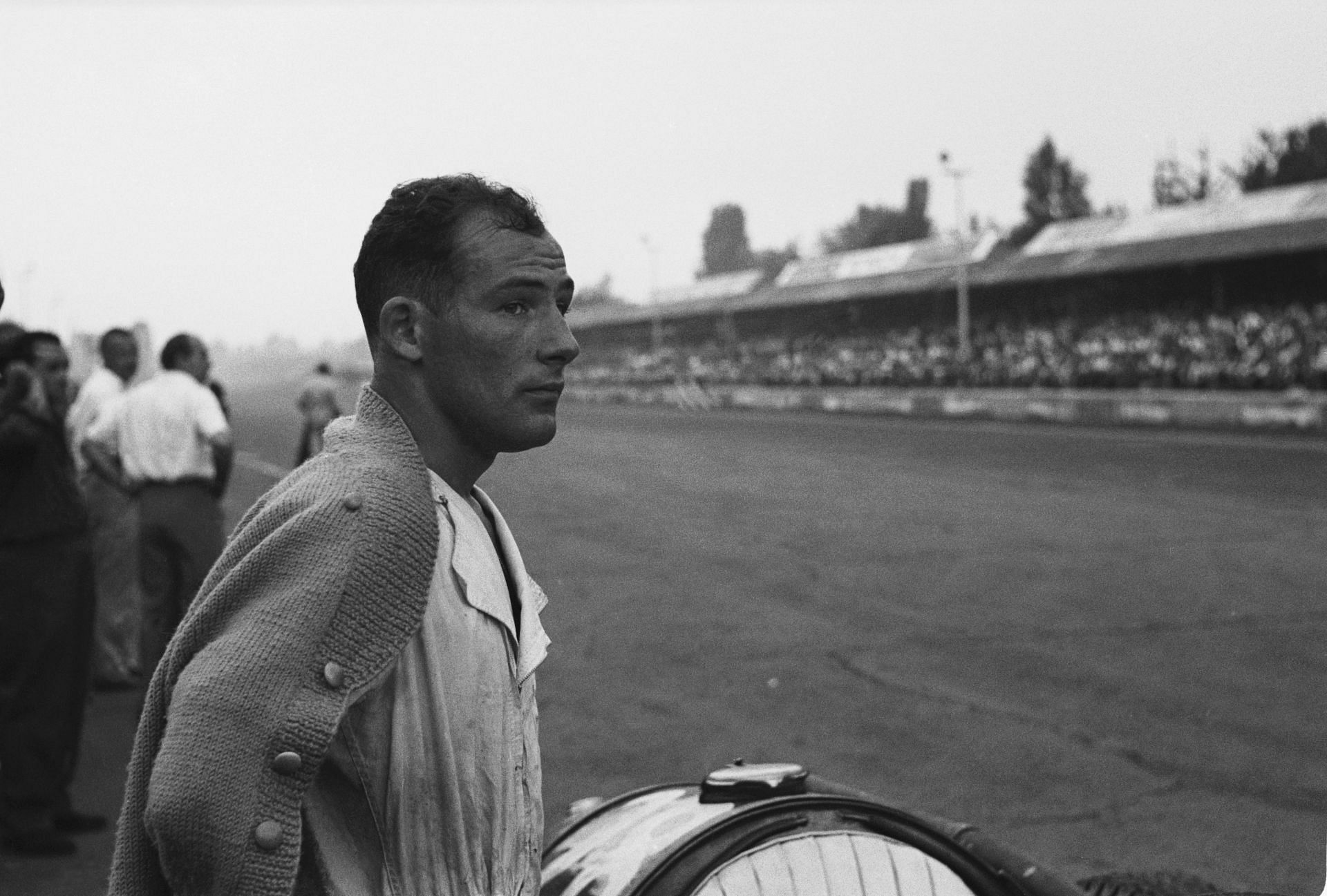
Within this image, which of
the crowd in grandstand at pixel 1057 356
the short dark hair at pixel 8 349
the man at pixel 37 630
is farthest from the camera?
the crowd in grandstand at pixel 1057 356

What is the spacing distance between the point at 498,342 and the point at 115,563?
22.2ft

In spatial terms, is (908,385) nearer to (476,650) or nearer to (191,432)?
(191,432)

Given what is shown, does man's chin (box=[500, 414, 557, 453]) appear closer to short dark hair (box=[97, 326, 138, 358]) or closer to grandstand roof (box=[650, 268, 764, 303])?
short dark hair (box=[97, 326, 138, 358])

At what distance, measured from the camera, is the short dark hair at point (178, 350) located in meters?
6.57

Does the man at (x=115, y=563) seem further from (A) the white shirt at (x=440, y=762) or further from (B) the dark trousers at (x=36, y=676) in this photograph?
(A) the white shirt at (x=440, y=762)

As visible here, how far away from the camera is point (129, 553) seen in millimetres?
7789

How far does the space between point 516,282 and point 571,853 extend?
1.29 metres

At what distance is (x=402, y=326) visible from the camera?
157cm

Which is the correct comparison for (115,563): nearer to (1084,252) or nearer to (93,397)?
(93,397)

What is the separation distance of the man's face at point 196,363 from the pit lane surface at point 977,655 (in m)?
1.61

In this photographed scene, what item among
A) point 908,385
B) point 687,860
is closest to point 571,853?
point 687,860

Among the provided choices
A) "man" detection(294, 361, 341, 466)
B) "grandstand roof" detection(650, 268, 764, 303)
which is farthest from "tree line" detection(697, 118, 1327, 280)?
"man" detection(294, 361, 341, 466)

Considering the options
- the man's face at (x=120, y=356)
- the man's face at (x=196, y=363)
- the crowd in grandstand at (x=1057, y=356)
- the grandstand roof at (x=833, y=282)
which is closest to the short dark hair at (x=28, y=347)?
the man's face at (x=196, y=363)

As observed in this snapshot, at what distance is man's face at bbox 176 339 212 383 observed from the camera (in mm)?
6586
